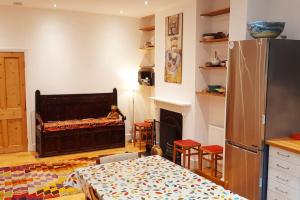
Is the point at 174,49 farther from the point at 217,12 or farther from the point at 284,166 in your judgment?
the point at 284,166

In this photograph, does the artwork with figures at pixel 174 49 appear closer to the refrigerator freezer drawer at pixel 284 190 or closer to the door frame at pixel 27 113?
the refrigerator freezer drawer at pixel 284 190

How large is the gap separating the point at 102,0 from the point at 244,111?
3.05 metres

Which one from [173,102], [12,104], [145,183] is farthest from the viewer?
[12,104]

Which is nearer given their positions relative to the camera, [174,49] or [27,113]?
[174,49]

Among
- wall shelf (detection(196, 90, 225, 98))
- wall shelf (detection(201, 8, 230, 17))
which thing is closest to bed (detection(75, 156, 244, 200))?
wall shelf (detection(196, 90, 225, 98))

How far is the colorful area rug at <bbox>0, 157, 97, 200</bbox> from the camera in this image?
383 centimetres

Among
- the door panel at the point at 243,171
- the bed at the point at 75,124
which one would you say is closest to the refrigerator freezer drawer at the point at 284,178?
the door panel at the point at 243,171

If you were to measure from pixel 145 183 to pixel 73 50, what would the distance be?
14.6ft

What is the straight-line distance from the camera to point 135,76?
669 centimetres

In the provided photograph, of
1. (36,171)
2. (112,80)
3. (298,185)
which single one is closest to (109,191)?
(298,185)

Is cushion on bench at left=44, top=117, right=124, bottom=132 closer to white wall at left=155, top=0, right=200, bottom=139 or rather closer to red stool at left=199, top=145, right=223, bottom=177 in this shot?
white wall at left=155, top=0, right=200, bottom=139

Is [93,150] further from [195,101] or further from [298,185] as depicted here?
[298,185]

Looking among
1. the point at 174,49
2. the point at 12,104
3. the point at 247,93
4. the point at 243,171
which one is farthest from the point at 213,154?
the point at 12,104

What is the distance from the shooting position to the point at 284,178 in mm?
2934
